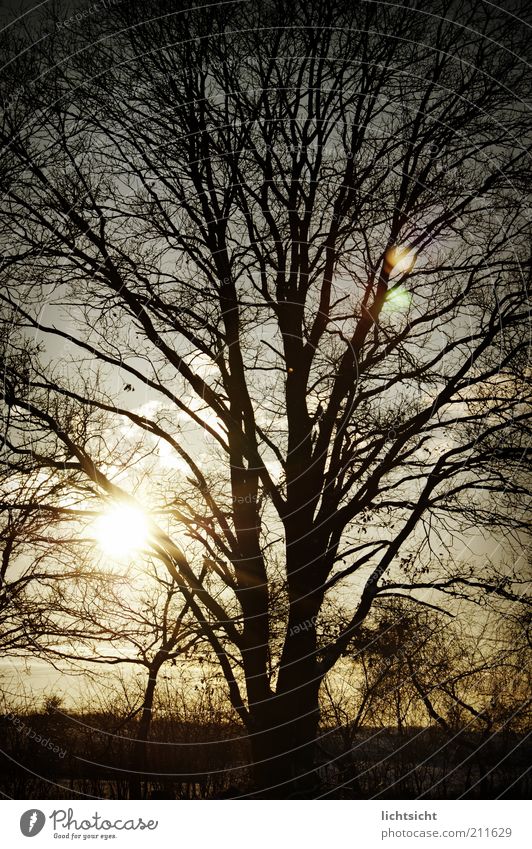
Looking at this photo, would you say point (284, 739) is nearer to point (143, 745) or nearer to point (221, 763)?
point (221, 763)

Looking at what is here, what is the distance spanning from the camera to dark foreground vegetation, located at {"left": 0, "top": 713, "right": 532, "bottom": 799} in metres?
8.59

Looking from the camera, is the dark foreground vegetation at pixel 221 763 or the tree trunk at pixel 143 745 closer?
the dark foreground vegetation at pixel 221 763

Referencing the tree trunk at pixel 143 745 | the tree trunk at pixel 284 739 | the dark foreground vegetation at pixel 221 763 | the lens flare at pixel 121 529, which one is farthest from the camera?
the tree trunk at pixel 143 745

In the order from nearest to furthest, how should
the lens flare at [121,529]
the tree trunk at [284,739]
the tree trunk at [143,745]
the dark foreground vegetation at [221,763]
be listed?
the dark foreground vegetation at [221,763] < the tree trunk at [284,739] < the lens flare at [121,529] < the tree trunk at [143,745]

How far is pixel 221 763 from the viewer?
1071 cm

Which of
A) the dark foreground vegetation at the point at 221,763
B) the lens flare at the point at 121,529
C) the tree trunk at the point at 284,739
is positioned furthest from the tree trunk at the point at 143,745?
the lens flare at the point at 121,529

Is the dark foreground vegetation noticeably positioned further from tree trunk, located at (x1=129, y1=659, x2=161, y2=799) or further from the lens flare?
the lens flare

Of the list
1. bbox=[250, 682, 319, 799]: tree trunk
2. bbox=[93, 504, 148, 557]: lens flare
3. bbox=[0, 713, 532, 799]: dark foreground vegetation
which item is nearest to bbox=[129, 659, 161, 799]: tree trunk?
bbox=[0, 713, 532, 799]: dark foreground vegetation

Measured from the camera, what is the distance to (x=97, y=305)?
1027 cm

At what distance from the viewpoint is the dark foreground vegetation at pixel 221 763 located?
8.59m

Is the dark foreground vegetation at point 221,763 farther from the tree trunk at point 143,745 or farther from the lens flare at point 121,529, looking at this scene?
the lens flare at point 121,529
